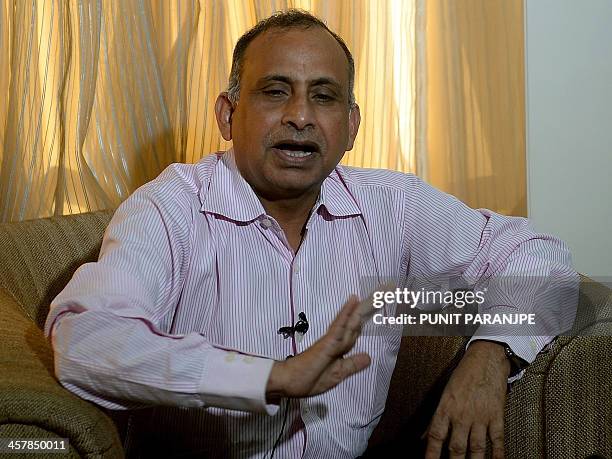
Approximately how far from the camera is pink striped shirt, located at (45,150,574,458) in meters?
0.97

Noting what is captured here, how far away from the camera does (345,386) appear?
1.37 metres

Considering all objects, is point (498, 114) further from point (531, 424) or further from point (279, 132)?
point (531, 424)

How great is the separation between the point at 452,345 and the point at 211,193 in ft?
1.71

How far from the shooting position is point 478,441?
118cm

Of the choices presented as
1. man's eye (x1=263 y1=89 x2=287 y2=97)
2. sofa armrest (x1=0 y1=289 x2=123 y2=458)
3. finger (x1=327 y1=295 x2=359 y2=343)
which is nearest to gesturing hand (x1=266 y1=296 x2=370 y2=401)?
finger (x1=327 y1=295 x2=359 y2=343)

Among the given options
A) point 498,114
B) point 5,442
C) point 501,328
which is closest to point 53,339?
point 5,442

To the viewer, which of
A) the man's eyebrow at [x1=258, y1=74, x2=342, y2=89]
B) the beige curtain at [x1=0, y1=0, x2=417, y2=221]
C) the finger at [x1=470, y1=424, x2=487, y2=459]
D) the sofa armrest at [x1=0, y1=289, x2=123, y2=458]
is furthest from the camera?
the beige curtain at [x1=0, y1=0, x2=417, y2=221]

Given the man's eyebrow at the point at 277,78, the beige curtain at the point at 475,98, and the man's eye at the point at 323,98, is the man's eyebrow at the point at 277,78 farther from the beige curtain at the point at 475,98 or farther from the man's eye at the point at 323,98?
the beige curtain at the point at 475,98

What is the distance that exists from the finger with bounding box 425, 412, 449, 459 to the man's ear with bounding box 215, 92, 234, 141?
2.23ft

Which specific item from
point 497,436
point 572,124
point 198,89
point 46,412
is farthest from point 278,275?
point 572,124

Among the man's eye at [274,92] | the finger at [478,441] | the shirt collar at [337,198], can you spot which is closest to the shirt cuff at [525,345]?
the finger at [478,441]

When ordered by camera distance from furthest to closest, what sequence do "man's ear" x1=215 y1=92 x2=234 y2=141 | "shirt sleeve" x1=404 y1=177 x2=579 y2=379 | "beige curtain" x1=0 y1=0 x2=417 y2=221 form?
"beige curtain" x1=0 y1=0 x2=417 y2=221, "man's ear" x1=215 y1=92 x2=234 y2=141, "shirt sleeve" x1=404 y1=177 x2=579 y2=379

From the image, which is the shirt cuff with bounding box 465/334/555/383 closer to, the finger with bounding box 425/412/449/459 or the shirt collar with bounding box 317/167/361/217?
the finger with bounding box 425/412/449/459

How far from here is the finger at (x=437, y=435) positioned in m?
1.18
